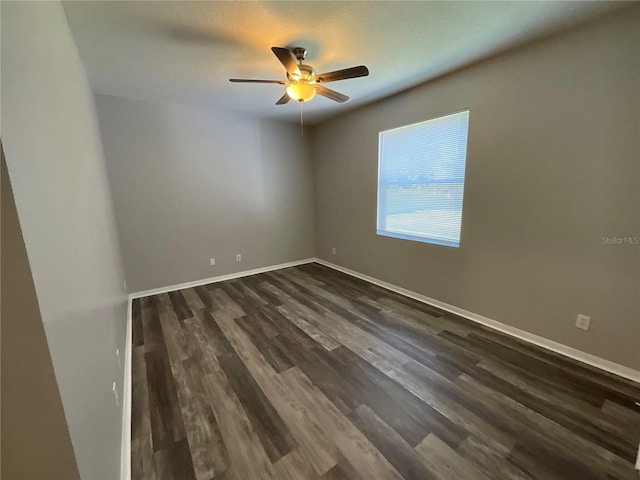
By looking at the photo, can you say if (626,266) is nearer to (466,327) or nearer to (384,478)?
(466,327)

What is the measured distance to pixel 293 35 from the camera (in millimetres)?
1974

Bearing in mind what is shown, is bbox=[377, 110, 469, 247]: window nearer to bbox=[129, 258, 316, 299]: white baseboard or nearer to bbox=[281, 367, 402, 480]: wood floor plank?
bbox=[129, 258, 316, 299]: white baseboard

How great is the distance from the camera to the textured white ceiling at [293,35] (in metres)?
1.70

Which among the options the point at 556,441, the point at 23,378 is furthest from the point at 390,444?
the point at 23,378

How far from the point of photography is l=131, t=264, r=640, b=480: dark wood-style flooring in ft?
4.49

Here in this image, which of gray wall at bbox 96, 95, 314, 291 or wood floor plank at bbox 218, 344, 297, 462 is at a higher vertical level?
gray wall at bbox 96, 95, 314, 291

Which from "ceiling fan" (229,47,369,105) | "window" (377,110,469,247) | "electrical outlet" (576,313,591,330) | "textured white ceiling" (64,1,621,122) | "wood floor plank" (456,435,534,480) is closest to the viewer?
"wood floor plank" (456,435,534,480)

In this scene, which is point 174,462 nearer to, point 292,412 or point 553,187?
point 292,412

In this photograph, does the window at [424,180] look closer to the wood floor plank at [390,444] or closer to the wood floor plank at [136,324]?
the wood floor plank at [390,444]

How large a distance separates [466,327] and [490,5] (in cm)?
267

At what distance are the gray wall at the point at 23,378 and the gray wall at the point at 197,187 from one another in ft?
11.2

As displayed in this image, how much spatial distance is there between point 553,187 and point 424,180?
1252 mm

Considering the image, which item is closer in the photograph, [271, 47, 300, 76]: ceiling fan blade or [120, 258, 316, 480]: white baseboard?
[120, 258, 316, 480]: white baseboard

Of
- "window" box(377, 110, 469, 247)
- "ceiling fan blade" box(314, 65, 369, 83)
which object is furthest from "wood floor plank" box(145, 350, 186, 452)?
"window" box(377, 110, 469, 247)
